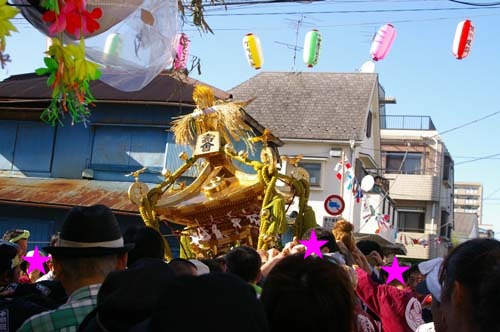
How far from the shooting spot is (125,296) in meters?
2.16

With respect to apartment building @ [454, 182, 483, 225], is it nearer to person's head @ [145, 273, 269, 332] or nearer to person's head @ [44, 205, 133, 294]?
person's head @ [44, 205, 133, 294]

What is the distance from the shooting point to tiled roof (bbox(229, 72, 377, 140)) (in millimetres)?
23453

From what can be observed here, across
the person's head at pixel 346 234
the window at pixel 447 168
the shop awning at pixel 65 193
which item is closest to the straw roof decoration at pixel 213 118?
the person's head at pixel 346 234

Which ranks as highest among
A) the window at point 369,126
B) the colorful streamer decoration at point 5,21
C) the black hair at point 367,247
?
the window at point 369,126

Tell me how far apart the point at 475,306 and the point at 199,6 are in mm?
3300

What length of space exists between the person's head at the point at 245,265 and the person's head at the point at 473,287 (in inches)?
75.0

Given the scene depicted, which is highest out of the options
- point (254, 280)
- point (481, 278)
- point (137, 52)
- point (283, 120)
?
point (283, 120)

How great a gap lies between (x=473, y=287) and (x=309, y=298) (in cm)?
55

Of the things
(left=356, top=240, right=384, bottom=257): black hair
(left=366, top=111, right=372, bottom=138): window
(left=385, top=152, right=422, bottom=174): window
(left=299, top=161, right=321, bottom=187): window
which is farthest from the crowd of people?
(left=385, top=152, right=422, bottom=174): window

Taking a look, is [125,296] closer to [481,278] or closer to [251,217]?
[481,278]

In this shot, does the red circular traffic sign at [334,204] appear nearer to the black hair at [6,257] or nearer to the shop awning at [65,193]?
the shop awning at [65,193]

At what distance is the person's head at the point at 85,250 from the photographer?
2721 mm

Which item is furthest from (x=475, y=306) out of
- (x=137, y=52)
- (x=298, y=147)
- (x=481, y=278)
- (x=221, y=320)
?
(x=298, y=147)

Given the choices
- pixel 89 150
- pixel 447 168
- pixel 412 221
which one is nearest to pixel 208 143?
pixel 89 150
